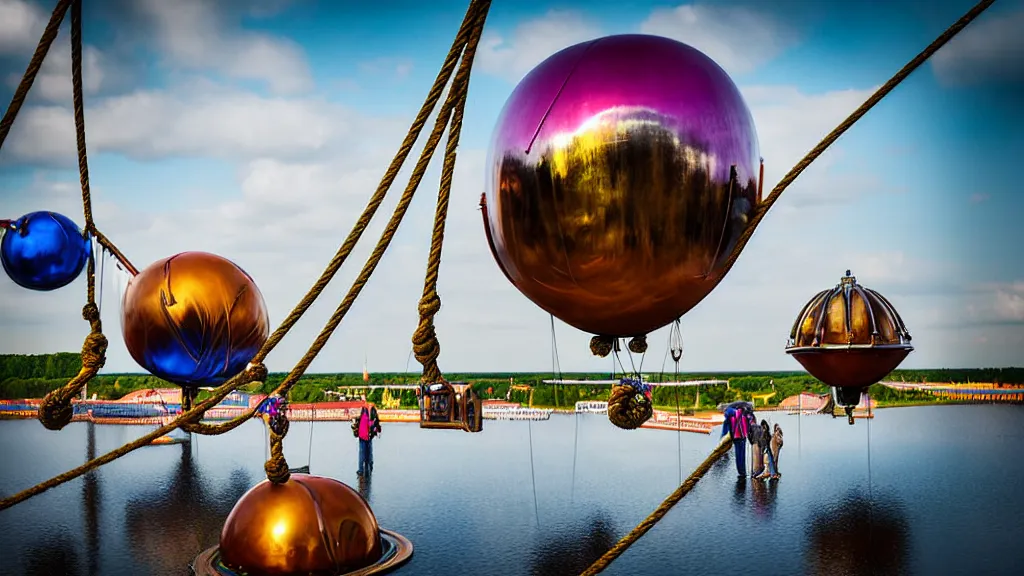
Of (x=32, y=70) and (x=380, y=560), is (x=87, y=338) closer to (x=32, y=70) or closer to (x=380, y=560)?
(x=32, y=70)

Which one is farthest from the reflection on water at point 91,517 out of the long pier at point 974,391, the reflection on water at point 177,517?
the long pier at point 974,391

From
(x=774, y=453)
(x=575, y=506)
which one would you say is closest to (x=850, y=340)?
(x=575, y=506)

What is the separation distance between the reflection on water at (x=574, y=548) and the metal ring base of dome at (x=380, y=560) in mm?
1336

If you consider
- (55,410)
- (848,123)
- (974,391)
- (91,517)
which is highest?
(848,123)

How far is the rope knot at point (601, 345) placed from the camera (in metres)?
2.69

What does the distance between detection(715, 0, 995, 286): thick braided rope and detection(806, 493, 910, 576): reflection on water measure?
21.3ft

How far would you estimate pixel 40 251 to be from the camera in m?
6.64

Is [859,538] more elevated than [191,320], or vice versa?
[191,320]

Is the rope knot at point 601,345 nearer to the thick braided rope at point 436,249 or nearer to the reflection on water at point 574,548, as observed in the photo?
the thick braided rope at point 436,249

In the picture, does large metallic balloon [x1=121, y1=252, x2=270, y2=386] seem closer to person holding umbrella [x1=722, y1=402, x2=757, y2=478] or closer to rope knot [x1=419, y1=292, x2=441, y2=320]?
rope knot [x1=419, y1=292, x2=441, y2=320]

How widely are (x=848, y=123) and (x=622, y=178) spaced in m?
0.68

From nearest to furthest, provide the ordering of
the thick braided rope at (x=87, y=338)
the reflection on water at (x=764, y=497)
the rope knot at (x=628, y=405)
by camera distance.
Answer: the rope knot at (x=628, y=405)
the thick braided rope at (x=87, y=338)
the reflection on water at (x=764, y=497)

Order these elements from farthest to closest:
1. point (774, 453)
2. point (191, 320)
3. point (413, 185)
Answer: point (774, 453)
point (191, 320)
point (413, 185)

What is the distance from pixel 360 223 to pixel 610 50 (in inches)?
36.8
